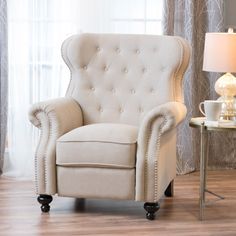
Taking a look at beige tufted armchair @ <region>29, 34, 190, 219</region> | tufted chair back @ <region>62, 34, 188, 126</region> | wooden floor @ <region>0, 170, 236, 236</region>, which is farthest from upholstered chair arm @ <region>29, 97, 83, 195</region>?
tufted chair back @ <region>62, 34, 188, 126</region>

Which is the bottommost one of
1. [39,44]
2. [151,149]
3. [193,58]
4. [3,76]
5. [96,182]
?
[96,182]

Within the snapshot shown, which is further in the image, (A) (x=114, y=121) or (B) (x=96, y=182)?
(A) (x=114, y=121)

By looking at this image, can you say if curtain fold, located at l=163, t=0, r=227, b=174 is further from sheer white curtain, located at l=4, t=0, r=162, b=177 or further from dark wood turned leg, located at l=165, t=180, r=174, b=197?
dark wood turned leg, located at l=165, t=180, r=174, b=197

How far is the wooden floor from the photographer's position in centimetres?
287

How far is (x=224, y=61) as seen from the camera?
3174 mm

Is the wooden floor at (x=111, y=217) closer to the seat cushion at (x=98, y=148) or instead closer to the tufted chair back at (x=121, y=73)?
the seat cushion at (x=98, y=148)

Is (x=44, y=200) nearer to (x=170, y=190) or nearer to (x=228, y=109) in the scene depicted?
(x=170, y=190)

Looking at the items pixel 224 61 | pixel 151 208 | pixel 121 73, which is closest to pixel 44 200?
pixel 151 208

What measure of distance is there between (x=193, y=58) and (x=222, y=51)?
3.35 feet

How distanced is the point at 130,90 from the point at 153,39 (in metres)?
0.37

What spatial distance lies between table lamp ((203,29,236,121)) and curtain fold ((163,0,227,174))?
925 mm

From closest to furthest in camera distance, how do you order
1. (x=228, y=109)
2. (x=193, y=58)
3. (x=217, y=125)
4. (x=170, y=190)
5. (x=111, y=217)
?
(x=217, y=125) < (x=111, y=217) < (x=228, y=109) < (x=170, y=190) < (x=193, y=58)

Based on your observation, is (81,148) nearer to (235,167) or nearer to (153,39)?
(153,39)

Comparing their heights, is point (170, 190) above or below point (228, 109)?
below
